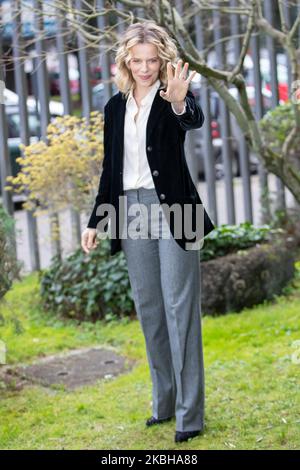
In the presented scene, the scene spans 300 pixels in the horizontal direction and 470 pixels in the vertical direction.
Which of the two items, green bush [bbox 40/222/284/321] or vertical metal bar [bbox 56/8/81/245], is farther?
vertical metal bar [bbox 56/8/81/245]

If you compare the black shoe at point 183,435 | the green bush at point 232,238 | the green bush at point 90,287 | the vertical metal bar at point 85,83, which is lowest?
the black shoe at point 183,435

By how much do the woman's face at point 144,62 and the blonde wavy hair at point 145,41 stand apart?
0.7 inches

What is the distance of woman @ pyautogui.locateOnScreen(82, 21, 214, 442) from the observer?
4.38 metres

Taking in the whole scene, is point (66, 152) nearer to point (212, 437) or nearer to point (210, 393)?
point (210, 393)

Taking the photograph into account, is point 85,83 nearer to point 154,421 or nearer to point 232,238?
point 232,238

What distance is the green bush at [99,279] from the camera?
7.41 metres

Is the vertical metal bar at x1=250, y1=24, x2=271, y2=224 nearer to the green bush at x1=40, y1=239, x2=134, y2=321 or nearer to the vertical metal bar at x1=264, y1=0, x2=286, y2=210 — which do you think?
the vertical metal bar at x1=264, y1=0, x2=286, y2=210

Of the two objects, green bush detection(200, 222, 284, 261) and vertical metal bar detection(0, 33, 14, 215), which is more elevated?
vertical metal bar detection(0, 33, 14, 215)

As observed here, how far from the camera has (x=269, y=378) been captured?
5574 mm

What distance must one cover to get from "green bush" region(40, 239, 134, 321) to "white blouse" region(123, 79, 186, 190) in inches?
115

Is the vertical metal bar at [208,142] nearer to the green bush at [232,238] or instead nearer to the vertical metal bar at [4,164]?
the green bush at [232,238]

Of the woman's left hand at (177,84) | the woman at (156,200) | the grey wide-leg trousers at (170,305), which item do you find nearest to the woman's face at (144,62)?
the woman at (156,200)

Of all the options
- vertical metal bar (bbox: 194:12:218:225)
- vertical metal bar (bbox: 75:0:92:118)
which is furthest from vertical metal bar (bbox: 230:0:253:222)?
vertical metal bar (bbox: 75:0:92:118)

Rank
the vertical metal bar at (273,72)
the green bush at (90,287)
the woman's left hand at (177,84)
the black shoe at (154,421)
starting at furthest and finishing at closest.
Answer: the vertical metal bar at (273,72)
the green bush at (90,287)
the black shoe at (154,421)
the woman's left hand at (177,84)
